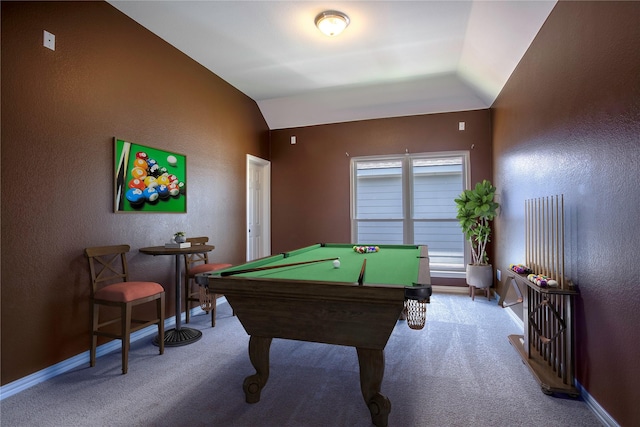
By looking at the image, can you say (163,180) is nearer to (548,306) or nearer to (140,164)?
(140,164)

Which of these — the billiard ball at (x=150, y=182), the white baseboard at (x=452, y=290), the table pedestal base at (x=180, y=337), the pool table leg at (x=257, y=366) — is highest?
the billiard ball at (x=150, y=182)

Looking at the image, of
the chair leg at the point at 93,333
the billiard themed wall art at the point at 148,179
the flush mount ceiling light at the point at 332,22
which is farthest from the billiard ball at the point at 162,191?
the flush mount ceiling light at the point at 332,22

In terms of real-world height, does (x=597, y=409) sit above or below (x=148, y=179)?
below

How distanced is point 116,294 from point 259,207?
3.16 metres

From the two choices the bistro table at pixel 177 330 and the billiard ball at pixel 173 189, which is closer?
the bistro table at pixel 177 330

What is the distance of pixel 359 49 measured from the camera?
3.49 meters

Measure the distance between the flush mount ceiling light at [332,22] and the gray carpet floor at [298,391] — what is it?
2.89 m

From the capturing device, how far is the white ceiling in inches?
108

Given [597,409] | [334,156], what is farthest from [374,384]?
[334,156]

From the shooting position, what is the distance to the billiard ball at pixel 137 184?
2.93 meters

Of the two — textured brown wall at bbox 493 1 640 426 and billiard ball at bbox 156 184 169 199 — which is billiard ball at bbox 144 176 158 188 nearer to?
billiard ball at bbox 156 184 169 199

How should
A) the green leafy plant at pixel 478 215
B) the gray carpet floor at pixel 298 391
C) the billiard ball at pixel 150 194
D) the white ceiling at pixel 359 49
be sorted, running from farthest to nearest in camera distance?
1. the green leafy plant at pixel 478 215
2. the billiard ball at pixel 150 194
3. the white ceiling at pixel 359 49
4. the gray carpet floor at pixel 298 391

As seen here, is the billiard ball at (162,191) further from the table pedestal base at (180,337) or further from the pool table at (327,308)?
the pool table at (327,308)

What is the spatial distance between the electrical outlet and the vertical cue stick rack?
146 inches
